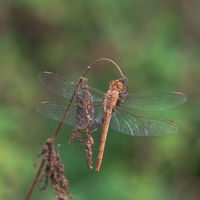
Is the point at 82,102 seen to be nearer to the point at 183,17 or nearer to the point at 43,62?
the point at 43,62

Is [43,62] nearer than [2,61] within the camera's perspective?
No

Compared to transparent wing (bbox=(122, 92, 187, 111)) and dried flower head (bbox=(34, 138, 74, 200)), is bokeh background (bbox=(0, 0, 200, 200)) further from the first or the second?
dried flower head (bbox=(34, 138, 74, 200))

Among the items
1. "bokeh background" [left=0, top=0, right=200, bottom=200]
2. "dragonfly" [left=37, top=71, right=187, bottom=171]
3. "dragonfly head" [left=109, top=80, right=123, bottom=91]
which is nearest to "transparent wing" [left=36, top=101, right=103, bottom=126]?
"dragonfly" [left=37, top=71, right=187, bottom=171]

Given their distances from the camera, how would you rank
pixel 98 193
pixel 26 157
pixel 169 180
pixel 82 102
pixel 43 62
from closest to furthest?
pixel 82 102
pixel 98 193
pixel 26 157
pixel 169 180
pixel 43 62

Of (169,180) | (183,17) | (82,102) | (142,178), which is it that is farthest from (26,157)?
(183,17)

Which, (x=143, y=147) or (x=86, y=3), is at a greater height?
(x=86, y=3)

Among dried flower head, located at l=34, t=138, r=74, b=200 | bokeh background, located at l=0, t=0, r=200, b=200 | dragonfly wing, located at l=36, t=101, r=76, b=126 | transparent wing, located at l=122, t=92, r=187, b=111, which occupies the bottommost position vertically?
dried flower head, located at l=34, t=138, r=74, b=200

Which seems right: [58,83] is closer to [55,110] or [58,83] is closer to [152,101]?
[55,110]
